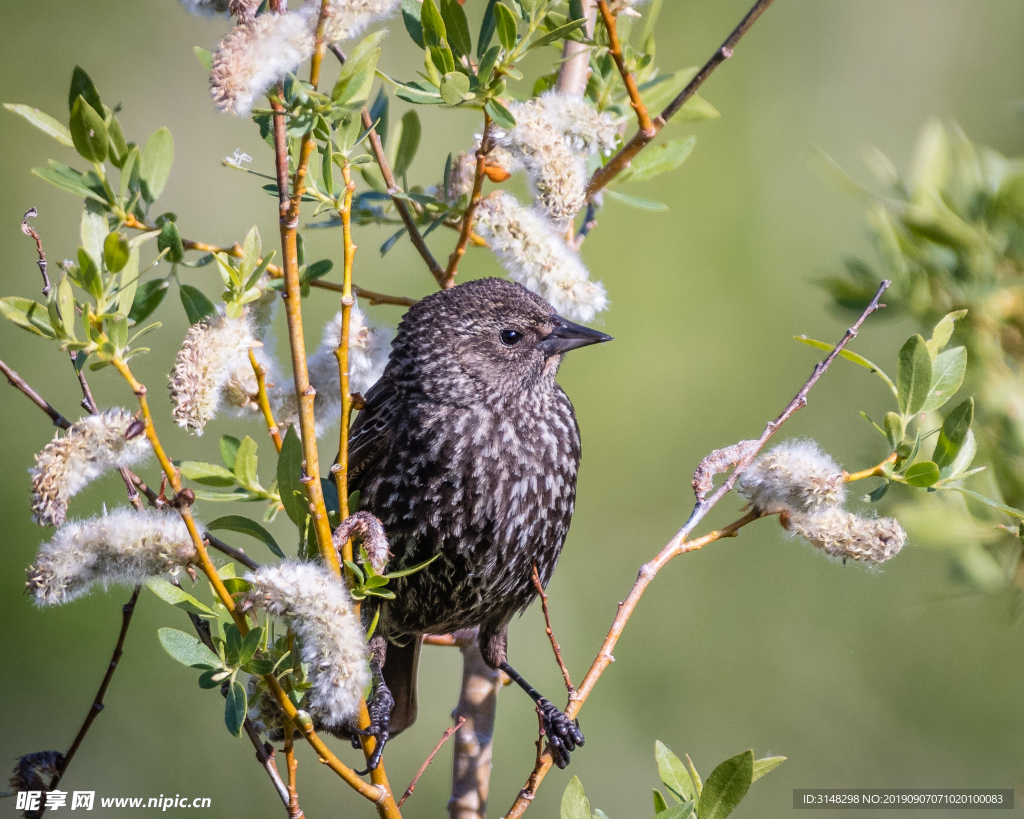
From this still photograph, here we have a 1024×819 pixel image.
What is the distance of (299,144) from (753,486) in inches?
42.7

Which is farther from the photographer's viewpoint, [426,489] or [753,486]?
[426,489]

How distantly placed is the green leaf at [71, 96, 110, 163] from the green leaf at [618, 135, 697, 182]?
1.51m

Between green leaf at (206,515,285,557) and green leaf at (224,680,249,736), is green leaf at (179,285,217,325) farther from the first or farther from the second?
green leaf at (224,680,249,736)

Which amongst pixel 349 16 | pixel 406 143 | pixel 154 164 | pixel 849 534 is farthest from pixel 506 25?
pixel 849 534

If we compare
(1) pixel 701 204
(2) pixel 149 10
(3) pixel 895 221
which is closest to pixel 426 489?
(3) pixel 895 221

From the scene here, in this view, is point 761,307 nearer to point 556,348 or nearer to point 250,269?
point 556,348

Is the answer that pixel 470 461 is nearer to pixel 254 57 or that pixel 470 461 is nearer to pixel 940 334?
pixel 940 334

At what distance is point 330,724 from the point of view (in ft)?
5.24

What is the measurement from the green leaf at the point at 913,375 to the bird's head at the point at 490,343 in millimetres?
1096

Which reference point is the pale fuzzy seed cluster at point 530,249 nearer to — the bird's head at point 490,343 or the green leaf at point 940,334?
the bird's head at point 490,343

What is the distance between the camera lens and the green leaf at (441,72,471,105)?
5.69ft

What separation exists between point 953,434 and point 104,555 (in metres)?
1.42

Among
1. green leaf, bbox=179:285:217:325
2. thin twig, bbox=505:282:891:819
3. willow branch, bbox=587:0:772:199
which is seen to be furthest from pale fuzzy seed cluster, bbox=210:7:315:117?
thin twig, bbox=505:282:891:819

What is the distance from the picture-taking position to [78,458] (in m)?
1.36
